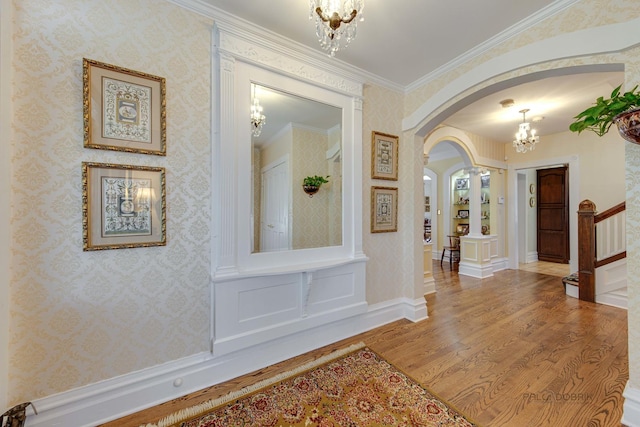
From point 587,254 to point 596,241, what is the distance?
218 millimetres

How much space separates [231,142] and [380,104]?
1.81 m

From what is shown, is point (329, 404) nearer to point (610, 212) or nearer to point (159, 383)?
point (159, 383)

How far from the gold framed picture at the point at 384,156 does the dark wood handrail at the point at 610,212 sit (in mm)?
3172

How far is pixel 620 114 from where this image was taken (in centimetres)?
135

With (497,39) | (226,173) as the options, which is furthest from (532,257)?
(226,173)

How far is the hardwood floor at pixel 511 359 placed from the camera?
164 cm

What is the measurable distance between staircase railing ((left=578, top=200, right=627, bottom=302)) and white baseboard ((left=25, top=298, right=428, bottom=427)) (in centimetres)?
381

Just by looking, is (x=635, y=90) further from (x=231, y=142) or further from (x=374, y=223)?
(x=231, y=142)

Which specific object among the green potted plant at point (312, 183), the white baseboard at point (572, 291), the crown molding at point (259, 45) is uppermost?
the crown molding at point (259, 45)

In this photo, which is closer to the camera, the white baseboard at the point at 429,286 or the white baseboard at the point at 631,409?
the white baseboard at the point at 631,409

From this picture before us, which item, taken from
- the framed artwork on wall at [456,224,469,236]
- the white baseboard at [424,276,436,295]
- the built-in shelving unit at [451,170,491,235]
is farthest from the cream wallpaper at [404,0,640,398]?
the framed artwork on wall at [456,224,469,236]

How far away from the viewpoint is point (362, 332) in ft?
8.84

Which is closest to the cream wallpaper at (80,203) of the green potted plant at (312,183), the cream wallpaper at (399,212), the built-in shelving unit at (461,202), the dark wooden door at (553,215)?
the green potted plant at (312,183)

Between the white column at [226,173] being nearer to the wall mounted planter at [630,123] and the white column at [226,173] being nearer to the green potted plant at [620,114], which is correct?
the green potted plant at [620,114]
